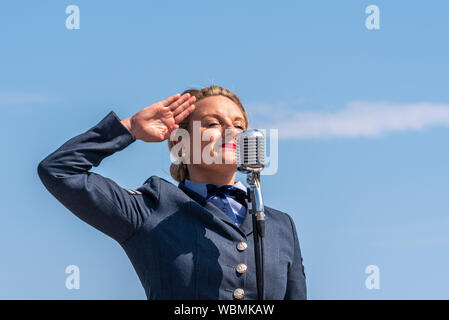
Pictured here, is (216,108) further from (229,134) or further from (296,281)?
(296,281)

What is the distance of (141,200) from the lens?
542 cm

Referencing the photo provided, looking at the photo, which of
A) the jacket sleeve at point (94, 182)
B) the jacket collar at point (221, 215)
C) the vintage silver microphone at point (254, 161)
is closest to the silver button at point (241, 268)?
the jacket collar at point (221, 215)

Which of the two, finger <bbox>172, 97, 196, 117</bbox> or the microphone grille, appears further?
finger <bbox>172, 97, 196, 117</bbox>

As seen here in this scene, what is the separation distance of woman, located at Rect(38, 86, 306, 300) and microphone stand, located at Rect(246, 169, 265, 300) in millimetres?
338

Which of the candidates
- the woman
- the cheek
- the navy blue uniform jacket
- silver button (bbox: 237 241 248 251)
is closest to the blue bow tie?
the woman

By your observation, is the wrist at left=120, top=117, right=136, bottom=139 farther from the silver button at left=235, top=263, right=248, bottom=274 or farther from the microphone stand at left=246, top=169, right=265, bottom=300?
the silver button at left=235, top=263, right=248, bottom=274

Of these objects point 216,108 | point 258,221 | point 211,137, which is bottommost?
point 258,221

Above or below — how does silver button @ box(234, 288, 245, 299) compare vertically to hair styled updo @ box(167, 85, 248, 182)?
below

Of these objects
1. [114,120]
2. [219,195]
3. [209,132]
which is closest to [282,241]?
[219,195]

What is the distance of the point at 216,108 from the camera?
5.85 meters

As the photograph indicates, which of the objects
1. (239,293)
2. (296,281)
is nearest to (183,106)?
(239,293)

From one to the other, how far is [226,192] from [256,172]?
744mm

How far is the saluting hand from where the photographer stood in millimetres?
5305
